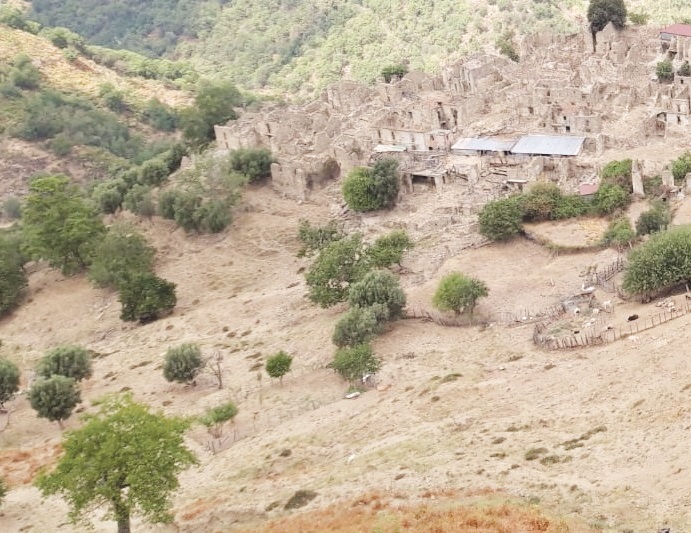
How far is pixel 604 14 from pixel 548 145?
19387 mm

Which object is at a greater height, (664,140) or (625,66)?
(625,66)

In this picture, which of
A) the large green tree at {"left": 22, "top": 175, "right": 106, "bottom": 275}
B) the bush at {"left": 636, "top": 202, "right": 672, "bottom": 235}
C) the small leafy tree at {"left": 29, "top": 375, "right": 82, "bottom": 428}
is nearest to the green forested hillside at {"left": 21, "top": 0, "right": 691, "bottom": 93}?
the large green tree at {"left": 22, "top": 175, "right": 106, "bottom": 275}

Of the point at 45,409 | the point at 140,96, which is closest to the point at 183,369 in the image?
the point at 45,409

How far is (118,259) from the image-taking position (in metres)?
56.8

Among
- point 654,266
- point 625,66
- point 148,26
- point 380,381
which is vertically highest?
point 148,26

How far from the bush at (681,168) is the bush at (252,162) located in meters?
27.6

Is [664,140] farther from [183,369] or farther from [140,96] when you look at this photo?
[140,96]

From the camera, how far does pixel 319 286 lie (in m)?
46.7

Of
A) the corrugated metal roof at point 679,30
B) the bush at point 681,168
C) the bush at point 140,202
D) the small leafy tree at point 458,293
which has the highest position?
the corrugated metal roof at point 679,30

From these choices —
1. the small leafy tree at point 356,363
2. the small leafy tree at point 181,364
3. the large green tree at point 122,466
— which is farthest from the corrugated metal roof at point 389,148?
the large green tree at point 122,466

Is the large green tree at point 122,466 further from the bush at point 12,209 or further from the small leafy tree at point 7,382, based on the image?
the bush at point 12,209

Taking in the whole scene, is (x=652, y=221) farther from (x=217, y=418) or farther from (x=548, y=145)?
(x=217, y=418)

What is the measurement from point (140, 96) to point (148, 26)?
6163cm

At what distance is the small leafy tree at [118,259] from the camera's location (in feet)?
185
